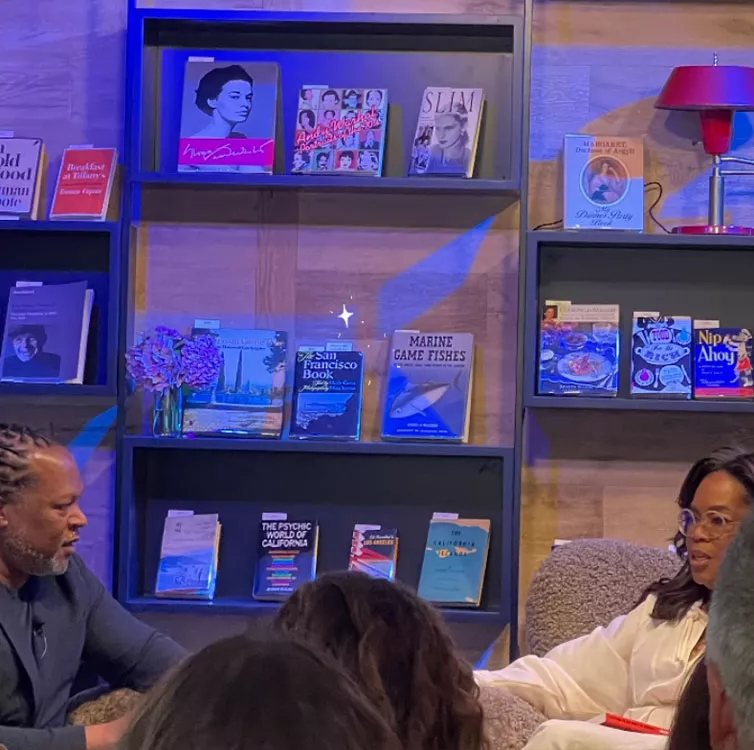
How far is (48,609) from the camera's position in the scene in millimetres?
2375

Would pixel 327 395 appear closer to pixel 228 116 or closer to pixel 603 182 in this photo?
pixel 228 116

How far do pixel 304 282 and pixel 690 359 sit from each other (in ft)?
3.55

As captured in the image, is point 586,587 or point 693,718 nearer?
point 693,718

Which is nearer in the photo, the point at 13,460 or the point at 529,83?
the point at 13,460

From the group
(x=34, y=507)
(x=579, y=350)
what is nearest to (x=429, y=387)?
(x=579, y=350)

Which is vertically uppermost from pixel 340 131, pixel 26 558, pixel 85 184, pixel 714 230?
pixel 340 131

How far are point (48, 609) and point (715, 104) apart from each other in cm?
200

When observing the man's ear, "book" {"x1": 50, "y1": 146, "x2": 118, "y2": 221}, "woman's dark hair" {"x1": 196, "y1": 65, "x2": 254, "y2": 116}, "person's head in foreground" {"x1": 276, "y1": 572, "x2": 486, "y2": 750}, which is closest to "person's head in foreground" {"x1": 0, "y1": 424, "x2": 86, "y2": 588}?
"book" {"x1": 50, "y1": 146, "x2": 118, "y2": 221}

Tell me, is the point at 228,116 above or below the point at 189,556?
above

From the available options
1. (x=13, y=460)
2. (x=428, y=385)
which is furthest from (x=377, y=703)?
(x=428, y=385)

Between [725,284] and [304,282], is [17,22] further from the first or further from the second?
[725,284]

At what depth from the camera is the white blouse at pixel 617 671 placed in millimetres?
2342

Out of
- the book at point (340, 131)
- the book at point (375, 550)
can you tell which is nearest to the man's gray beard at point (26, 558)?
the book at point (375, 550)

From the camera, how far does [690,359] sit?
3195mm
